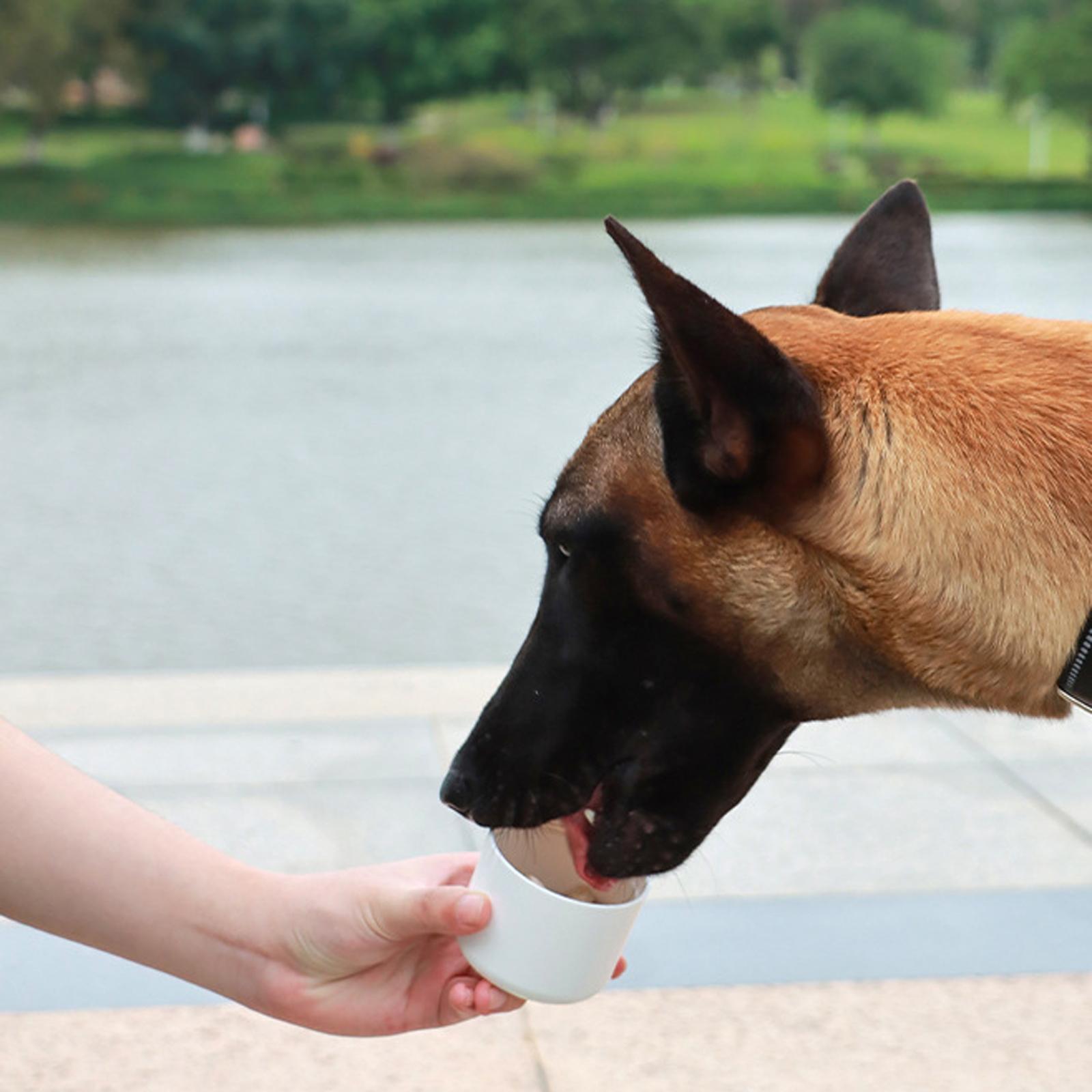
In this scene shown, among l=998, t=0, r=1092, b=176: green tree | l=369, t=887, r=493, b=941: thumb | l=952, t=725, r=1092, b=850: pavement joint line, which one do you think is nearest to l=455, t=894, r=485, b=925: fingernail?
l=369, t=887, r=493, b=941: thumb

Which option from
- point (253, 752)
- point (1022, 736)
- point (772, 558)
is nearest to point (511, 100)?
point (1022, 736)

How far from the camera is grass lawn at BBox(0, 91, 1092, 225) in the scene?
85.5 ft

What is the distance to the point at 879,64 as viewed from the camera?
83.4ft

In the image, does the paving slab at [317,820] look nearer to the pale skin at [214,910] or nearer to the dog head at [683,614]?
the pale skin at [214,910]

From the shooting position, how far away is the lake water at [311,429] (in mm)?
6680

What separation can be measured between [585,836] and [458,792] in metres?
0.17

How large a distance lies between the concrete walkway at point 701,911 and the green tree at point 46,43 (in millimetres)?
22124

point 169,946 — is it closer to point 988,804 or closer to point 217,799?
point 217,799

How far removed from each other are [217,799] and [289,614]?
7.90 feet

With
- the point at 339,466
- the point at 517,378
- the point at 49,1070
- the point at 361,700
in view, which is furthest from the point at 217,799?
the point at 517,378

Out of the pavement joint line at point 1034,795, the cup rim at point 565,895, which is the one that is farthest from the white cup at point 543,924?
the pavement joint line at point 1034,795

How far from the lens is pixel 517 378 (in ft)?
44.1

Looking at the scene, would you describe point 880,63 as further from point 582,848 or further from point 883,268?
point 582,848

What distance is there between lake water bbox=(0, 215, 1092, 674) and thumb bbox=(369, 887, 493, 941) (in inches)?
30.4
